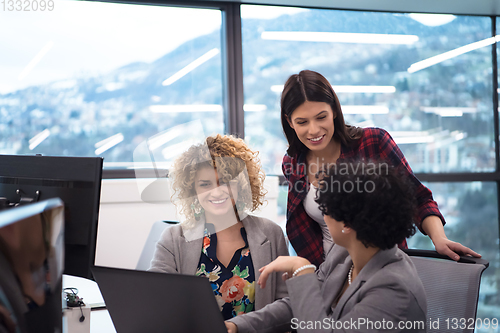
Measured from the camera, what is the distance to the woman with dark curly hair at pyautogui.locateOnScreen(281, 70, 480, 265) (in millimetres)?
1439

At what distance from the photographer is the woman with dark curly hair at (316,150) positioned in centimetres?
Answer: 144

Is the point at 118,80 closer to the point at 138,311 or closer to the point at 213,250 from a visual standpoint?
the point at 213,250

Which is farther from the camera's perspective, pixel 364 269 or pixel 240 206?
pixel 240 206

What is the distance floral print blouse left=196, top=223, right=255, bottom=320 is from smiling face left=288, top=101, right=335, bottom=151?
1.58 ft

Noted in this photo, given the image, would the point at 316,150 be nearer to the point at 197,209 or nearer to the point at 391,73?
the point at 197,209

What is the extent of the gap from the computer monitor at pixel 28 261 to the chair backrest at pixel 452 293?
98 centimetres

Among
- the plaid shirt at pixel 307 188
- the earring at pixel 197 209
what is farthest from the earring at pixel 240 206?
the plaid shirt at pixel 307 188

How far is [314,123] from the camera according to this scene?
146 cm

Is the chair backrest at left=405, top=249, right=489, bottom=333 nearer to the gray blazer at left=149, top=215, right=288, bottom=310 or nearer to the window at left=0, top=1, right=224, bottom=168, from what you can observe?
the gray blazer at left=149, top=215, right=288, bottom=310

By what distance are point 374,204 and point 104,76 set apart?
247 centimetres

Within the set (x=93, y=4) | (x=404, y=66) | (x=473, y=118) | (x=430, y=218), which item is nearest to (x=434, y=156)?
(x=473, y=118)

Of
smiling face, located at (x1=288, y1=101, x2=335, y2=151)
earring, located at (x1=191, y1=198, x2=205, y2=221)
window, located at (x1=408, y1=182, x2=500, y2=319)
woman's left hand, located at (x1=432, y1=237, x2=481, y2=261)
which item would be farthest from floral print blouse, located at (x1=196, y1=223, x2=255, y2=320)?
window, located at (x1=408, y1=182, x2=500, y2=319)

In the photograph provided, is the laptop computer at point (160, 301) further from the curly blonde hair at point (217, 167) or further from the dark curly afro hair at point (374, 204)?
the curly blonde hair at point (217, 167)

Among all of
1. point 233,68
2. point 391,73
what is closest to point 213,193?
point 233,68
